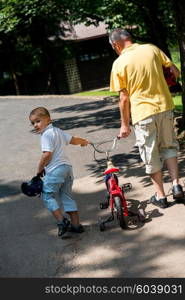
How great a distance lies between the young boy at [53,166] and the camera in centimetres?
490

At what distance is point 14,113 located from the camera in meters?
15.8

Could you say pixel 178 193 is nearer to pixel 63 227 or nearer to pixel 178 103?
pixel 63 227

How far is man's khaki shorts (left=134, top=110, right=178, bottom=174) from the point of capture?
16.6ft

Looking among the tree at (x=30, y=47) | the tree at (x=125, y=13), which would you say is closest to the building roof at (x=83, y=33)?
the tree at (x=30, y=47)

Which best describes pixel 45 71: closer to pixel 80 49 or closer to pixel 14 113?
pixel 80 49

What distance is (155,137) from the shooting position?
16.8 ft

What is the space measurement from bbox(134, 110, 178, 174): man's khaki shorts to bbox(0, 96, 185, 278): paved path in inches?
23.6

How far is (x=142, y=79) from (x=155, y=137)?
698 mm

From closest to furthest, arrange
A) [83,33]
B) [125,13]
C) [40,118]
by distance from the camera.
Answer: [40,118] < [125,13] < [83,33]

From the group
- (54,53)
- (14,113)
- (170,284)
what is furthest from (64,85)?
(170,284)

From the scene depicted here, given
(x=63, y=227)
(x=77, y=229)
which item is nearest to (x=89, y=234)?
(x=77, y=229)

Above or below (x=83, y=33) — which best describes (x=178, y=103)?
below

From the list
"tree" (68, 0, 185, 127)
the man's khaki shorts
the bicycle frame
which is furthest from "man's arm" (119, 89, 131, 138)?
"tree" (68, 0, 185, 127)

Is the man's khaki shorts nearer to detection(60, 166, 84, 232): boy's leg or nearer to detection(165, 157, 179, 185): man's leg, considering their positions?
detection(165, 157, 179, 185): man's leg
